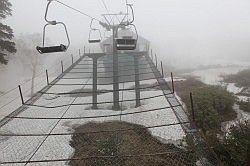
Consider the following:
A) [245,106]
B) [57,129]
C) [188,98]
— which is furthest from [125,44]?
[245,106]

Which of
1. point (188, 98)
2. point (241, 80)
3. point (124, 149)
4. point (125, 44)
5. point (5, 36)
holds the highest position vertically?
point (5, 36)

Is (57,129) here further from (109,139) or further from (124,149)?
(124,149)

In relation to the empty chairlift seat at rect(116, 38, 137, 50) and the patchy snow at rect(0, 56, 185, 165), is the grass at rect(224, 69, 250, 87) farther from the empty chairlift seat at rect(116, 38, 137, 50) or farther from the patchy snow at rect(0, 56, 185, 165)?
the empty chairlift seat at rect(116, 38, 137, 50)

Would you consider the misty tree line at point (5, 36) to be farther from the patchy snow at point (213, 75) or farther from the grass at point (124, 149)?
the patchy snow at point (213, 75)

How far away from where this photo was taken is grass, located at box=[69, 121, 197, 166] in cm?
1120

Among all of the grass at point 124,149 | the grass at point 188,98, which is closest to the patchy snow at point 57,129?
the grass at point 124,149

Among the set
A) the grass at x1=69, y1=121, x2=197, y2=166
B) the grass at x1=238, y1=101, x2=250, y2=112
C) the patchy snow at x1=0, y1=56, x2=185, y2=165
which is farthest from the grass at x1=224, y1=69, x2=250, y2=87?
the grass at x1=69, y1=121, x2=197, y2=166

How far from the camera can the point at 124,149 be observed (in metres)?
12.6

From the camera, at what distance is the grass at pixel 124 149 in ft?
36.7

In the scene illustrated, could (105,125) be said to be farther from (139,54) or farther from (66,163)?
(139,54)

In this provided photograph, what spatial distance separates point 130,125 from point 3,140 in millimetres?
7794

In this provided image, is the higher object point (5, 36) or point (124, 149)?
point (5, 36)

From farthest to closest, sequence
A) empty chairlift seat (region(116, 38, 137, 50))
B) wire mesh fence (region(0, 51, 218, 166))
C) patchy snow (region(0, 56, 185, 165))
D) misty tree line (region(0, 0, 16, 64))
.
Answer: misty tree line (region(0, 0, 16, 64)) < patchy snow (region(0, 56, 185, 165)) < empty chairlift seat (region(116, 38, 137, 50)) < wire mesh fence (region(0, 51, 218, 166))

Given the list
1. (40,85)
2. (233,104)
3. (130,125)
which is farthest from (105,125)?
(40,85)
